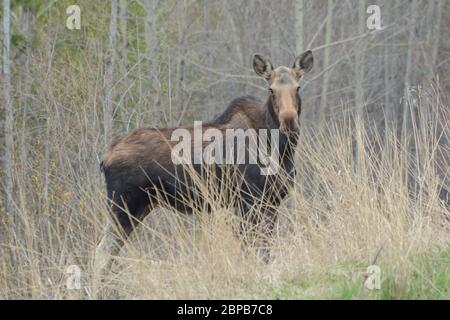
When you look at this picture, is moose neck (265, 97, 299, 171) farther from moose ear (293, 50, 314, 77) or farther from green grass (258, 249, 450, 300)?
green grass (258, 249, 450, 300)

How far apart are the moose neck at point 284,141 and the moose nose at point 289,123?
47 cm

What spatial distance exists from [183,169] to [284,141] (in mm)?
1179

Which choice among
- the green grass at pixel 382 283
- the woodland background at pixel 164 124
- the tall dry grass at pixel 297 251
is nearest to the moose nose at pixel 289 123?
the woodland background at pixel 164 124

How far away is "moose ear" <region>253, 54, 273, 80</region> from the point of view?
377 inches

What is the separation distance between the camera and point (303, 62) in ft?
32.1

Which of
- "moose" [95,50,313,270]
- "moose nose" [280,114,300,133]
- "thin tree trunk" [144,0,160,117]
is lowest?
"moose" [95,50,313,270]

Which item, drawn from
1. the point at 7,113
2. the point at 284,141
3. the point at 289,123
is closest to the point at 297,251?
the point at 289,123

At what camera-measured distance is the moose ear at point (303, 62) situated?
→ 970 centimetres

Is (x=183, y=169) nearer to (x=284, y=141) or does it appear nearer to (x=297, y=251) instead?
(x=284, y=141)

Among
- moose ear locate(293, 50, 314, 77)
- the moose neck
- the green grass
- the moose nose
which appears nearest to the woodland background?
the green grass

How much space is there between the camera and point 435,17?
2575cm

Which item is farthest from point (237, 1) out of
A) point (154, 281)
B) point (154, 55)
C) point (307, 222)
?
point (154, 281)

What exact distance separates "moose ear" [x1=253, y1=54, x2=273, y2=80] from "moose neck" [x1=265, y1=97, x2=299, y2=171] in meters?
0.28

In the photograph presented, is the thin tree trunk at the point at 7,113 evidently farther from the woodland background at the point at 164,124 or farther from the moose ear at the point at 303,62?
the moose ear at the point at 303,62
